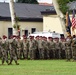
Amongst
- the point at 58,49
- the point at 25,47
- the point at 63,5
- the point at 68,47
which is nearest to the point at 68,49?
the point at 68,47

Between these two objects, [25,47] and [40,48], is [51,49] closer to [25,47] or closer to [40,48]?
[40,48]

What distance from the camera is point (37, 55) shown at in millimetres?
40031

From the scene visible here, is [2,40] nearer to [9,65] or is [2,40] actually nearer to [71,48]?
[9,65]

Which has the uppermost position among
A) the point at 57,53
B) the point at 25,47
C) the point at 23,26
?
the point at 23,26

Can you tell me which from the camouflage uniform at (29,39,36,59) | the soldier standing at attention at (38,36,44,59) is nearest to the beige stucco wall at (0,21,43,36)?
the soldier standing at attention at (38,36,44,59)

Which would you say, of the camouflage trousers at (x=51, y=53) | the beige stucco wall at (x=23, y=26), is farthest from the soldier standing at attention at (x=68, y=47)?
the beige stucco wall at (x=23, y=26)

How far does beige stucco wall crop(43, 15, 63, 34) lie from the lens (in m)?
59.8

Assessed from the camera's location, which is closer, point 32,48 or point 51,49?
point 32,48

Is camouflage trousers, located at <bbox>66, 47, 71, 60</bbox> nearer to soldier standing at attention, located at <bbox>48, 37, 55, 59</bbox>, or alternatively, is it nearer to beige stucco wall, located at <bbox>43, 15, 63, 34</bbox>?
soldier standing at attention, located at <bbox>48, 37, 55, 59</bbox>

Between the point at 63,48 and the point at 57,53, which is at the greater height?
the point at 63,48

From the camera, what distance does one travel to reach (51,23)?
6084cm

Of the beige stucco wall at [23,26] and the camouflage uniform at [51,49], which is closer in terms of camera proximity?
the camouflage uniform at [51,49]

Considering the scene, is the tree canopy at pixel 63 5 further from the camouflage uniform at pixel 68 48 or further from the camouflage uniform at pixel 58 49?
the camouflage uniform at pixel 68 48

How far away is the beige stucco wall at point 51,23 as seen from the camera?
5981 cm
